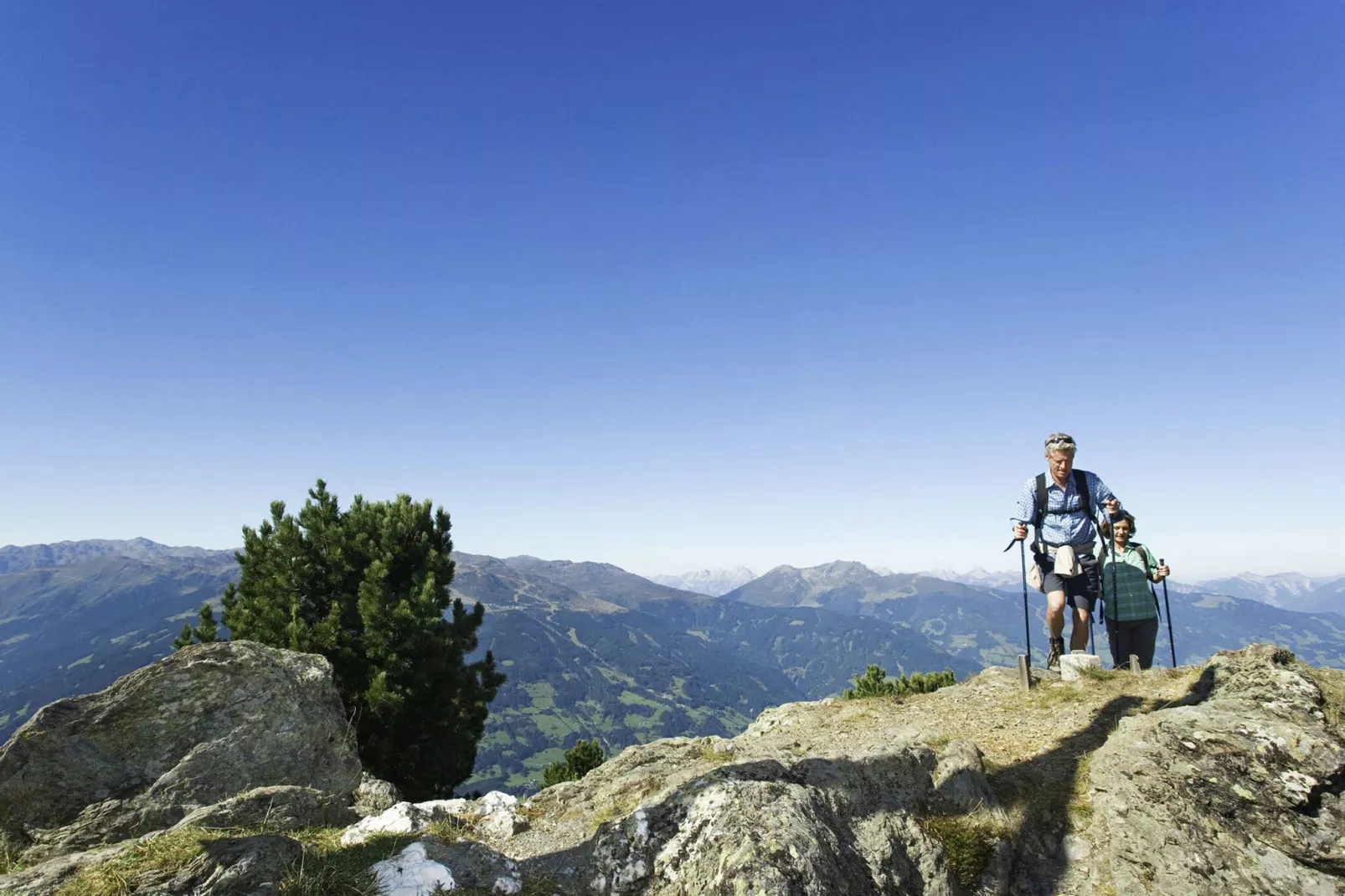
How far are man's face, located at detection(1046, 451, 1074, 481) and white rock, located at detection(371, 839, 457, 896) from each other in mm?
13814

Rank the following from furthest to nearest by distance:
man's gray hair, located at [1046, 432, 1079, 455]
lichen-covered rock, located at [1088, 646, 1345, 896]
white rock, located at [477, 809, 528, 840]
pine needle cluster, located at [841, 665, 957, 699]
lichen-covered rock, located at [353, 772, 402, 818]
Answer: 1. pine needle cluster, located at [841, 665, 957, 699]
2. man's gray hair, located at [1046, 432, 1079, 455]
3. lichen-covered rock, located at [353, 772, 402, 818]
4. white rock, located at [477, 809, 528, 840]
5. lichen-covered rock, located at [1088, 646, 1345, 896]

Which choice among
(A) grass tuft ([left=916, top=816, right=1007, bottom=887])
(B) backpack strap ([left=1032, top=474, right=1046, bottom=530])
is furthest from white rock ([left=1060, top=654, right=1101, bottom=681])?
(A) grass tuft ([left=916, top=816, right=1007, bottom=887])

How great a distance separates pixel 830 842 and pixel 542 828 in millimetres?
3694

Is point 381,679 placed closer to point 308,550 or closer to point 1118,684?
point 308,550

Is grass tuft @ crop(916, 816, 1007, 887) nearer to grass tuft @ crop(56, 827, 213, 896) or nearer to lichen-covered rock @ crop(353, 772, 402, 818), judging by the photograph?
grass tuft @ crop(56, 827, 213, 896)

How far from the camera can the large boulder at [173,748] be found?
8938 millimetres

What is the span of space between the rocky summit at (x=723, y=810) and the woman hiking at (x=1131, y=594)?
Result: 10.2ft

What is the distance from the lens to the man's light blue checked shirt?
14180 mm

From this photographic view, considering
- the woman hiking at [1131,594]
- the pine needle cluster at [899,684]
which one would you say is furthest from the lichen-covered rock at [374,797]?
the woman hiking at [1131,594]

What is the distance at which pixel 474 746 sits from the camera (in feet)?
88.3

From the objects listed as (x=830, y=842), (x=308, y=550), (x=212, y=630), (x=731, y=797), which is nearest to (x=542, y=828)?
(x=731, y=797)

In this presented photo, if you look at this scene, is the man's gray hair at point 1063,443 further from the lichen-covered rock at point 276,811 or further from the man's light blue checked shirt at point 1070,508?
the lichen-covered rock at point 276,811

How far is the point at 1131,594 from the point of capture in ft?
47.9

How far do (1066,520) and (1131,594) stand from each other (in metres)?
2.43
